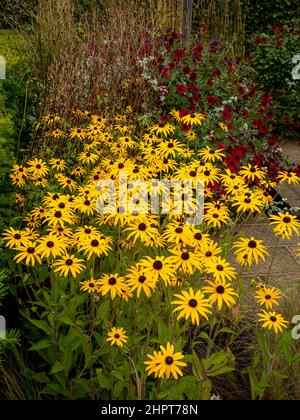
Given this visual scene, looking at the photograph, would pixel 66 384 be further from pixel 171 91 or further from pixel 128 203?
pixel 171 91

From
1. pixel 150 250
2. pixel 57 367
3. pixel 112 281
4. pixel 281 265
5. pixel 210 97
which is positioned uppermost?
pixel 210 97

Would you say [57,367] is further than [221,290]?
Yes

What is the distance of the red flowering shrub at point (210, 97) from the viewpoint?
14.7ft

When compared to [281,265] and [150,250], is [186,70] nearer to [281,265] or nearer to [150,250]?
[281,265]

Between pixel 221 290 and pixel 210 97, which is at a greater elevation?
pixel 210 97

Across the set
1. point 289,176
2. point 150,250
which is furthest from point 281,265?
point 150,250

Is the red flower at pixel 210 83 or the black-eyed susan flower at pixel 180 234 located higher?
the red flower at pixel 210 83

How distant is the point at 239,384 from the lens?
8.71 feet

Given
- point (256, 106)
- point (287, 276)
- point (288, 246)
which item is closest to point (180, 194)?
point (287, 276)

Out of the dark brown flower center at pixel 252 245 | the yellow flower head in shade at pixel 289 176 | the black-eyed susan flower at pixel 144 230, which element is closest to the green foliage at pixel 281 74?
the yellow flower head in shade at pixel 289 176

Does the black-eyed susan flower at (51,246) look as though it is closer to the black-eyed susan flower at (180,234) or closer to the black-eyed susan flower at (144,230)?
the black-eyed susan flower at (144,230)

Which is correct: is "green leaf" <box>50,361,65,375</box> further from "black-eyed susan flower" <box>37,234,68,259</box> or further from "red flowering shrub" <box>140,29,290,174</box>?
"red flowering shrub" <box>140,29,290,174</box>

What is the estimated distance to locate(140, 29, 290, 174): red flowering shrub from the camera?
4.47 m

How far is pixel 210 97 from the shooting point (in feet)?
14.3
